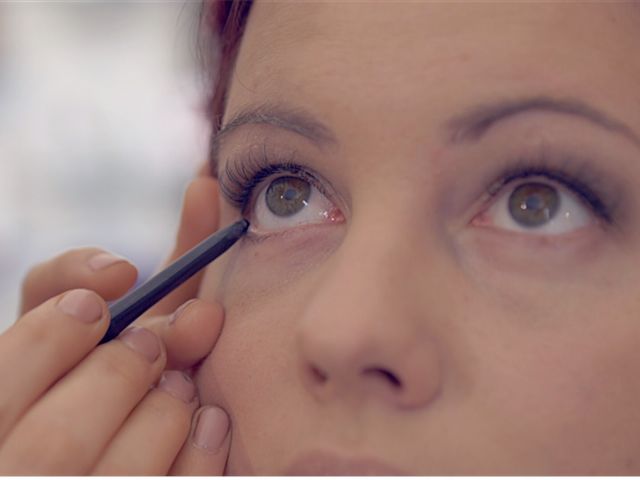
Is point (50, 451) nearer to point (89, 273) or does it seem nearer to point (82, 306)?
point (82, 306)

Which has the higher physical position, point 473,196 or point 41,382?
point 473,196

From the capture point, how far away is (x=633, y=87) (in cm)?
65

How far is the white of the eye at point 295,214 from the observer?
0.78 metres

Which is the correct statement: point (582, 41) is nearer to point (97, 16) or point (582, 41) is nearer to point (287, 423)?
point (287, 423)

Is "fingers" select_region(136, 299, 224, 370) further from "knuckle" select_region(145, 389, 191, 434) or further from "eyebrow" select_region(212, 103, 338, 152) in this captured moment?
"eyebrow" select_region(212, 103, 338, 152)

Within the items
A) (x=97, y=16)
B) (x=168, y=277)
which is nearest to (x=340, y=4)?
(x=168, y=277)

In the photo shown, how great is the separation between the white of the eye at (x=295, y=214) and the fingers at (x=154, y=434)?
20cm

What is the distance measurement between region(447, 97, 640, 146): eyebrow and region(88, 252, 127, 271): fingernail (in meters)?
0.46

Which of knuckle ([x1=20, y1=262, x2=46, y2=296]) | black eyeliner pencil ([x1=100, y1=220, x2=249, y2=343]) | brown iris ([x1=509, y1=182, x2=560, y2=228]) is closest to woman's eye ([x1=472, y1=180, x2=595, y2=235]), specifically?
brown iris ([x1=509, y1=182, x2=560, y2=228])

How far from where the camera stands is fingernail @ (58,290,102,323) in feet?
2.25

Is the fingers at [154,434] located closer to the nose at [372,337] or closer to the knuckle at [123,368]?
the knuckle at [123,368]

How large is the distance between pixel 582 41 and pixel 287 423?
0.42m

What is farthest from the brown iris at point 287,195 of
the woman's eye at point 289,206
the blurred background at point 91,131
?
the blurred background at point 91,131

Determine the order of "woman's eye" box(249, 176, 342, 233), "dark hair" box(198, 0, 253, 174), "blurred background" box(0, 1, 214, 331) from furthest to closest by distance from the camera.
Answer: "blurred background" box(0, 1, 214, 331), "dark hair" box(198, 0, 253, 174), "woman's eye" box(249, 176, 342, 233)
